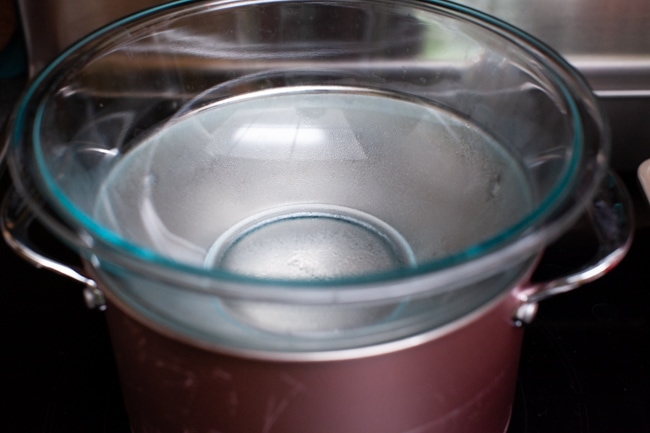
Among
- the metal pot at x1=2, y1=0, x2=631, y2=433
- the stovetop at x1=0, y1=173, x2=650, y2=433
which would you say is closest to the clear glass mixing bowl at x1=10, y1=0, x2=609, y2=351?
the metal pot at x1=2, y1=0, x2=631, y2=433

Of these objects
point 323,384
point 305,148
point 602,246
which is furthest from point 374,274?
point 305,148

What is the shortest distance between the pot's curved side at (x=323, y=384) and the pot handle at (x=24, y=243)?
0.02 m

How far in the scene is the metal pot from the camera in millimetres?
437

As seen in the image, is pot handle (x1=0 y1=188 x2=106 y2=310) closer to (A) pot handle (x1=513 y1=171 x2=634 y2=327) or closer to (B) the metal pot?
(B) the metal pot

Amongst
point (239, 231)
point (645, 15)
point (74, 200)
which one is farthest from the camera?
point (645, 15)

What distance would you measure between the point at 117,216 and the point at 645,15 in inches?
25.2

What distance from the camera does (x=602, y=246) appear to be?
1.67ft

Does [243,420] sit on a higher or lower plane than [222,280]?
lower

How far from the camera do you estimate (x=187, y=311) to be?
1.49 feet

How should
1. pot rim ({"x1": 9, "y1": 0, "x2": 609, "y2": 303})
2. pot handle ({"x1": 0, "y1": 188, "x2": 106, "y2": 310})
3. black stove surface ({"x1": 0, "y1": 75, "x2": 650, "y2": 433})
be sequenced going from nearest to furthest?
pot rim ({"x1": 9, "y1": 0, "x2": 609, "y2": 303})
pot handle ({"x1": 0, "y1": 188, "x2": 106, "y2": 310})
black stove surface ({"x1": 0, "y1": 75, "x2": 650, "y2": 433})

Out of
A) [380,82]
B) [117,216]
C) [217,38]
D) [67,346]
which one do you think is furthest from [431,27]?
[67,346]

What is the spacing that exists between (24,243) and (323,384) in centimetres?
23

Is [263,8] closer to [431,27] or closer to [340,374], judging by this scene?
[431,27]

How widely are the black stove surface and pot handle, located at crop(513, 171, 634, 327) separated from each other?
17 cm
